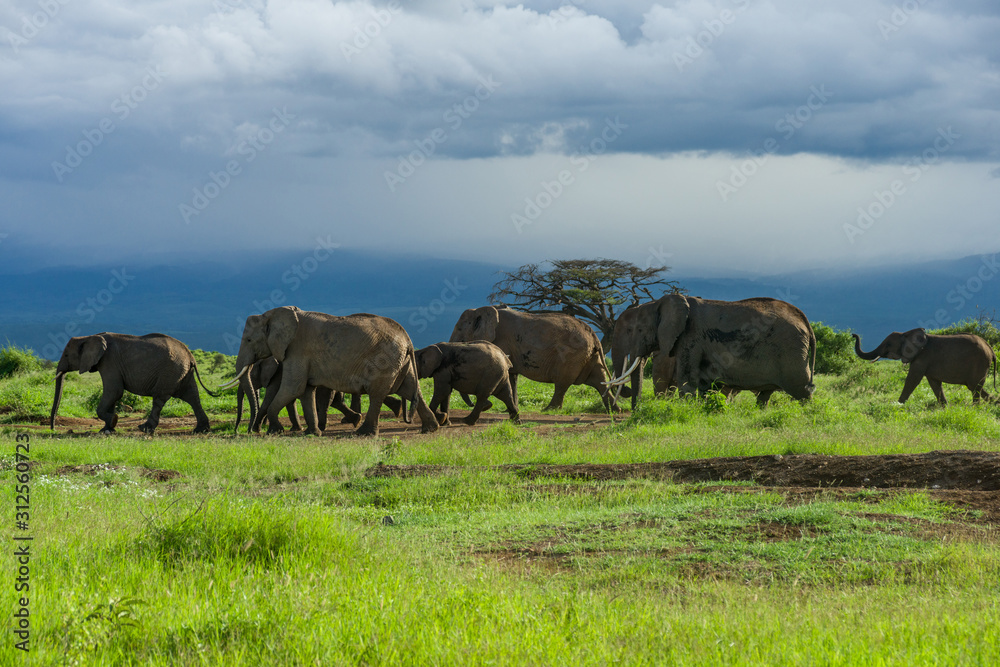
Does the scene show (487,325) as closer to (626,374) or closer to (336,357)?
(626,374)

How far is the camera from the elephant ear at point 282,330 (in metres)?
16.6

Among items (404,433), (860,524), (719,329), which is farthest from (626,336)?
(860,524)

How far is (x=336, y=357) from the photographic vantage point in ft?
54.0

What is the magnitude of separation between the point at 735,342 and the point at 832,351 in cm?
1678

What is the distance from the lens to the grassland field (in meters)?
4.32

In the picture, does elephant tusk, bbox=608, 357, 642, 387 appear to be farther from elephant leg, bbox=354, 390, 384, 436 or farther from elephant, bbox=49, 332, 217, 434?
elephant, bbox=49, 332, 217, 434

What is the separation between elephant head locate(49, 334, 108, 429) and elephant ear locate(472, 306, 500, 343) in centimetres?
873

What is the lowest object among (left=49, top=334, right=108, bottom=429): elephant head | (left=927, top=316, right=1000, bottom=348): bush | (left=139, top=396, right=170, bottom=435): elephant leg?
(left=139, top=396, right=170, bottom=435): elephant leg

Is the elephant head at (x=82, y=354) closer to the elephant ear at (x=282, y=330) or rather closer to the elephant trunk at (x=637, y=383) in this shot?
the elephant ear at (x=282, y=330)

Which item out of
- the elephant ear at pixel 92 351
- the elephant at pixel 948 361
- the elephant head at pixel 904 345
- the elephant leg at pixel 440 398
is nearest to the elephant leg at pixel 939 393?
the elephant at pixel 948 361

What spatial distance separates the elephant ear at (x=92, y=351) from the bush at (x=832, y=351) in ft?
73.9

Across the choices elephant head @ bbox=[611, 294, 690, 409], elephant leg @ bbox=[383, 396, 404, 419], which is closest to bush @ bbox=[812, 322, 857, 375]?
elephant head @ bbox=[611, 294, 690, 409]

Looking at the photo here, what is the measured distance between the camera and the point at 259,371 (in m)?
19.0

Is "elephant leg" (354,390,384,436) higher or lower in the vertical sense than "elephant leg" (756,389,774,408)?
lower
